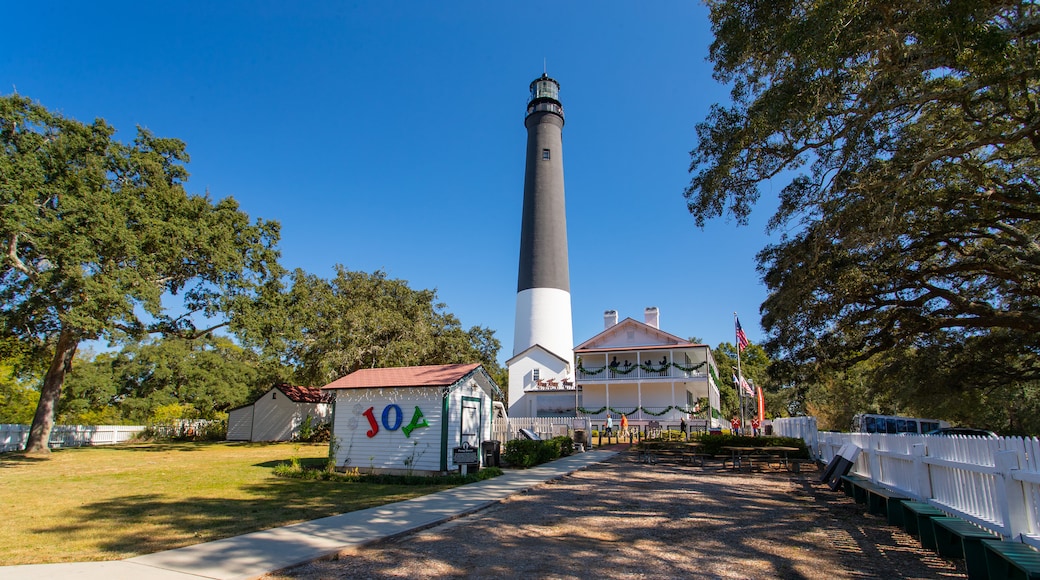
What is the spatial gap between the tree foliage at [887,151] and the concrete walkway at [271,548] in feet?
26.2

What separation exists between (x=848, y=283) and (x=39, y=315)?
86.9 feet

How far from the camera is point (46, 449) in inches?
911

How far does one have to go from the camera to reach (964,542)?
544cm

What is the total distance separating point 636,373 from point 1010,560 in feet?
104

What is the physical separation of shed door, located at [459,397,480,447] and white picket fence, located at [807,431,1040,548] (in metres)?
9.86

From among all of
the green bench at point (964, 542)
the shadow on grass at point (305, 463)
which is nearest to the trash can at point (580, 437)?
the shadow on grass at point (305, 463)

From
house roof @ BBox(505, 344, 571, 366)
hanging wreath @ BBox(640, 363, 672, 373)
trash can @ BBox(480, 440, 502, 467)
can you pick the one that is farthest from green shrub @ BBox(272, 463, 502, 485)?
house roof @ BBox(505, 344, 571, 366)

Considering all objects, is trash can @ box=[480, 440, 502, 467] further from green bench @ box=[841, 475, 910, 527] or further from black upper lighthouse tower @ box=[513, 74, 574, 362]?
black upper lighthouse tower @ box=[513, 74, 574, 362]

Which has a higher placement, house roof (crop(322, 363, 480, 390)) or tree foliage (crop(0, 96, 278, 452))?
tree foliage (crop(0, 96, 278, 452))

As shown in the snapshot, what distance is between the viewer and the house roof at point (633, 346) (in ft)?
113

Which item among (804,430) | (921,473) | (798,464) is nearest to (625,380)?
(804,430)

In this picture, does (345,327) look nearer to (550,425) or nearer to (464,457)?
(550,425)

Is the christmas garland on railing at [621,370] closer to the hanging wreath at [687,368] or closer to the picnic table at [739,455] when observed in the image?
the hanging wreath at [687,368]

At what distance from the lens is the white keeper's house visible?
34062 millimetres
